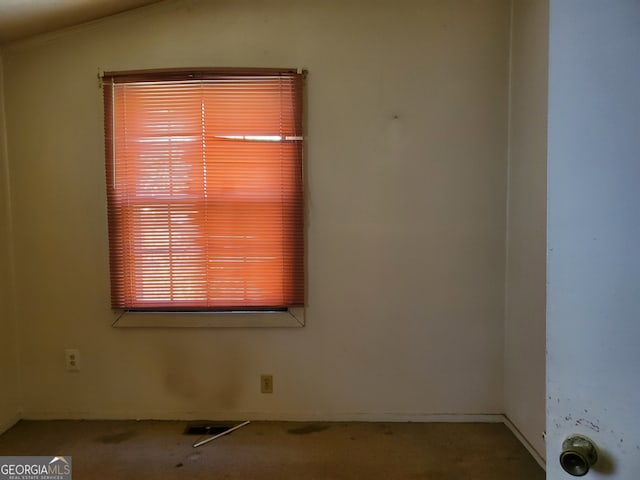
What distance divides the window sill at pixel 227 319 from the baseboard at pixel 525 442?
130 centimetres

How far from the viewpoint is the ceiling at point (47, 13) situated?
6.17 ft

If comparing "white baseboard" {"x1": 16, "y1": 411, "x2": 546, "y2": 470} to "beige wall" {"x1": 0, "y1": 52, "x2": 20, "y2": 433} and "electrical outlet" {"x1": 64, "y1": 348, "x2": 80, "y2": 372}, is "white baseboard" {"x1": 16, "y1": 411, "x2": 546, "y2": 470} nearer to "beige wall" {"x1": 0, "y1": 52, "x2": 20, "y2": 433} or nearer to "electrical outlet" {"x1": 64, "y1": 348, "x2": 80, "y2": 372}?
"beige wall" {"x1": 0, "y1": 52, "x2": 20, "y2": 433}

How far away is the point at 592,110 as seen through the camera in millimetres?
621

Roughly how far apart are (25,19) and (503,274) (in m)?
2.94

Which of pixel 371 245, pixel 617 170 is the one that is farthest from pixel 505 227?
pixel 617 170

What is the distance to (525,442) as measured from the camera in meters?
1.99

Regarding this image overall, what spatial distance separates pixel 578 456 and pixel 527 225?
152 centimetres

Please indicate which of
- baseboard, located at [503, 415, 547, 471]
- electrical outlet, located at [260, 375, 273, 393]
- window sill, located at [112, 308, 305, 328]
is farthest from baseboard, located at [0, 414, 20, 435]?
baseboard, located at [503, 415, 547, 471]

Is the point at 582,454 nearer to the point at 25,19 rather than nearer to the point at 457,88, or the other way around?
the point at 457,88

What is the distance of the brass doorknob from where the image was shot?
646 mm

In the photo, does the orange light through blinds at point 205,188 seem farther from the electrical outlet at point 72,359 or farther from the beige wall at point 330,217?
the electrical outlet at point 72,359

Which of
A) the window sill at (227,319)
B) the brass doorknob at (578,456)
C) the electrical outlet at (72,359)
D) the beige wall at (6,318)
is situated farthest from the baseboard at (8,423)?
the brass doorknob at (578,456)

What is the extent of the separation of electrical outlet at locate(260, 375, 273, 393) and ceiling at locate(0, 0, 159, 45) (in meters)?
2.23

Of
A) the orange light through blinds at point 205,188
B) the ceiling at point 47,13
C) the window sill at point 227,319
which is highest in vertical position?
the ceiling at point 47,13
